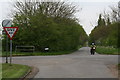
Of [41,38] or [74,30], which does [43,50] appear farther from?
[74,30]

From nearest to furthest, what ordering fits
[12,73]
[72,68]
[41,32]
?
[12,73]
[72,68]
[41,32]

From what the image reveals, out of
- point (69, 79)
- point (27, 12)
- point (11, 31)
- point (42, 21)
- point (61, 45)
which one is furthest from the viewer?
point (27, 12)

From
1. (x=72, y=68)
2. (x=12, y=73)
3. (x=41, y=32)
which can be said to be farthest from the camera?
(x=41, y=32)

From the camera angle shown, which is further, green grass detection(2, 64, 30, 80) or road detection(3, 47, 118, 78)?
road detection(3, 47, 118, 78)

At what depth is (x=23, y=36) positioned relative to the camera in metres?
35.8

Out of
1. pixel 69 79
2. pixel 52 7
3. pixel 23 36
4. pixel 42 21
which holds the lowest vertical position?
pixel 69 79

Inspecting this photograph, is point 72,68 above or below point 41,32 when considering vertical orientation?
below

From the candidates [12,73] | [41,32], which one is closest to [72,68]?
[12,73]

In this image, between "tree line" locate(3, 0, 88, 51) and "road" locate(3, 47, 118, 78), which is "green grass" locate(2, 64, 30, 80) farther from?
"tree line" locate(3, 0, 88, 51)

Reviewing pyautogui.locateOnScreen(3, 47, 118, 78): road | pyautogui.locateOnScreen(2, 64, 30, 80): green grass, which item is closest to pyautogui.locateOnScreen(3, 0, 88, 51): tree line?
pyautogui.locateOnScreen(3, 47, 118, 78): road

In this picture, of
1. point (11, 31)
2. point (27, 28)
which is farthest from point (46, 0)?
point (11, 31)

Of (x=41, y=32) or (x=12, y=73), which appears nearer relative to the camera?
(x=12, y=73)

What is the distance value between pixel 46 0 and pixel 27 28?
8.94 metres

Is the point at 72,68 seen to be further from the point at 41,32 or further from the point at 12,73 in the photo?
the point at 41,32
